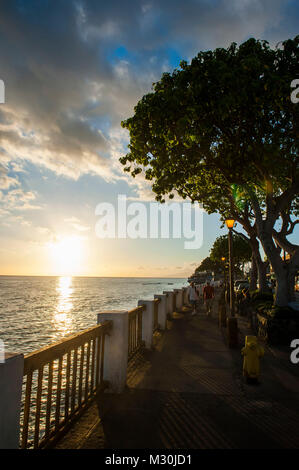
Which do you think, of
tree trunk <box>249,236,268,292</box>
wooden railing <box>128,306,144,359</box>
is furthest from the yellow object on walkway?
tree trunk <box>249,236,268,292</box>

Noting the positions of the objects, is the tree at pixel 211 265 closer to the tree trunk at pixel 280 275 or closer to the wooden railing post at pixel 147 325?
the tree trunk at pixel 280 275

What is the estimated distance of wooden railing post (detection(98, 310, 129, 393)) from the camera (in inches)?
204

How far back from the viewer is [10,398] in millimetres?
2441

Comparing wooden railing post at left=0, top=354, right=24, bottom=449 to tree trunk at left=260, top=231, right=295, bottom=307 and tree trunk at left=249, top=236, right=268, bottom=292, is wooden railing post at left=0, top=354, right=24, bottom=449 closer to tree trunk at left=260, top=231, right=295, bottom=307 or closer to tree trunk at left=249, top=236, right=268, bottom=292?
tree trunk at left=260, top=231, right=295, bottom=307

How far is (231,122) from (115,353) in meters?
9.35

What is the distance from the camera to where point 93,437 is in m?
3.63

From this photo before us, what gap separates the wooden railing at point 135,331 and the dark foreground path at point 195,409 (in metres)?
0.33

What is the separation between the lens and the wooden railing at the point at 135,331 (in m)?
6.91

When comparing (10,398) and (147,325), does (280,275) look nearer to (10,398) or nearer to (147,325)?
(147,325)

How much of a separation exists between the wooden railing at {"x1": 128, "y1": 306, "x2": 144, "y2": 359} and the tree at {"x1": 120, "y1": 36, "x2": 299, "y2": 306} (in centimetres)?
556

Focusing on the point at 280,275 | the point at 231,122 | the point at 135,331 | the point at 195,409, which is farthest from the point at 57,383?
the point at 231,122

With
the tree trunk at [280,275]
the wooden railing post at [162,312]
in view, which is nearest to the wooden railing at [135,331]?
the wooden railing post at [162,312]
